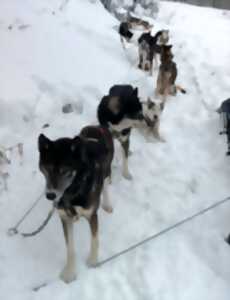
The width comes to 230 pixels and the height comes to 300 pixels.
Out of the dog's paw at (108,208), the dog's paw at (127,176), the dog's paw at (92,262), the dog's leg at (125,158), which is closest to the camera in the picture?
the dog's paw at (92,262)

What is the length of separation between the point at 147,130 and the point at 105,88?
143 centimetres

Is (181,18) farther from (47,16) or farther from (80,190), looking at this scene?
(80,190)

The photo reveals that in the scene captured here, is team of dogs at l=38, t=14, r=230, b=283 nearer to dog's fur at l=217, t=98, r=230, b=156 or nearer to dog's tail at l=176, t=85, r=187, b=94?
dog's fur at l=217, t=98, r=230, b=156

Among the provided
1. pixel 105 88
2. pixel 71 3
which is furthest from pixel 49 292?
pixel 71 3

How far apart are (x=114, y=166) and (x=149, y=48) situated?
11.6 feet

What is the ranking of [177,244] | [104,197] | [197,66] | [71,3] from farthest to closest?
[71,3] → [197,66] → [104,197] → [177,244]

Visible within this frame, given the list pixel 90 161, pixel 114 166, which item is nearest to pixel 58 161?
pixel 90 161

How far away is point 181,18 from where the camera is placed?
46.1 feet

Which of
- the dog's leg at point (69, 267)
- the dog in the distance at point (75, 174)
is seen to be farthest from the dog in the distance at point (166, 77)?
the dog's leg at point (69, 267)

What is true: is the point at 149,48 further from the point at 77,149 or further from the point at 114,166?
the point at 77,149

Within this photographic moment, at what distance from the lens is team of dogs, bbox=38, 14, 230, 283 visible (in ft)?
10.4

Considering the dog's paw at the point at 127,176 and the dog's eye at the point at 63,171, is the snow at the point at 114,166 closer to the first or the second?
the dog's paw at the point at 127,176

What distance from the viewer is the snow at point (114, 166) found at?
4.03 meters

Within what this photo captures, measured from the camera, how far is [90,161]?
11.8 feet
